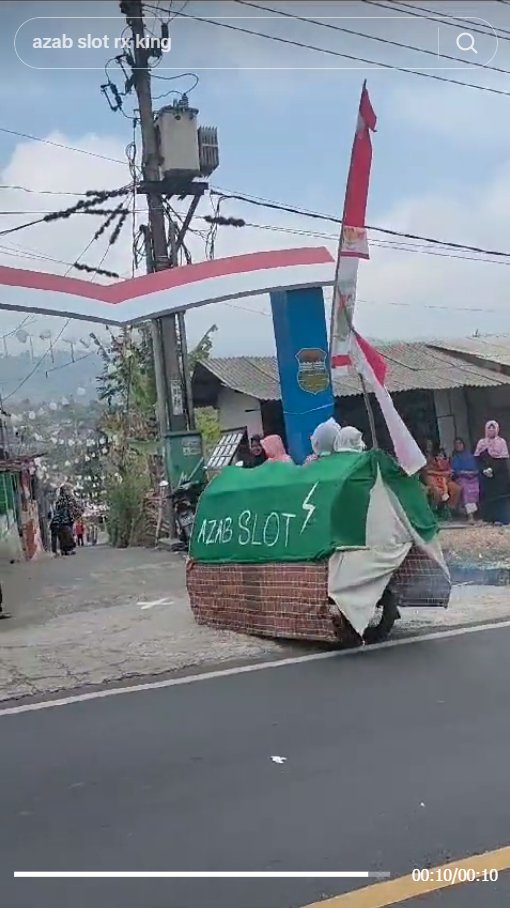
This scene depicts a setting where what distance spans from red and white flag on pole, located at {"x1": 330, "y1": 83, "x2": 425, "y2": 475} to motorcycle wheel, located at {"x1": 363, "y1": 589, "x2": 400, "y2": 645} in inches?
65.7

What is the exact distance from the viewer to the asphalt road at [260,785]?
3703mm

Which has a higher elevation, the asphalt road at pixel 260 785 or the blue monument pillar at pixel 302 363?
the blue monument pillar at pixel 302 363

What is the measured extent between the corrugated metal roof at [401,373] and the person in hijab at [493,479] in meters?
1.73

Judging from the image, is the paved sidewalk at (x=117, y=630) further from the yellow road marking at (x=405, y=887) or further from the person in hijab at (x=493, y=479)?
the person in hijab at (x=493, y=479)

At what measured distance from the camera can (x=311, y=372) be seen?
12.9 metres

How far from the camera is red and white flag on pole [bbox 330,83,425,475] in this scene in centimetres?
914

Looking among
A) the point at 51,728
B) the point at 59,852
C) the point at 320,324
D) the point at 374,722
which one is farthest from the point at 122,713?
the point at 320,324

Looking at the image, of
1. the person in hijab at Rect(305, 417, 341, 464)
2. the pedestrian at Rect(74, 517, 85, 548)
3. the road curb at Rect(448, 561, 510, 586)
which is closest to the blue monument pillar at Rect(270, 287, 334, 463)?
the road curb at Rect(448, 561, 510, 586)

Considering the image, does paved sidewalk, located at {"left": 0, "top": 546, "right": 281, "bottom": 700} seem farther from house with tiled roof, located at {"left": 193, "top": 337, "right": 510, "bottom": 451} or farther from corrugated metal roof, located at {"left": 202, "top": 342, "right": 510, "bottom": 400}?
house with tiled roof, located at {"left": 193, "top": 337, "right": 510, "bottom": 451}

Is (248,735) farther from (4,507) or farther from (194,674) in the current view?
(4,507)

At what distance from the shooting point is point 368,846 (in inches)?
152

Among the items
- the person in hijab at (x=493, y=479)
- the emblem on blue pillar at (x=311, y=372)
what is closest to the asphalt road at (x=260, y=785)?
the emblem on blue pillar at (x=311, y=372)
